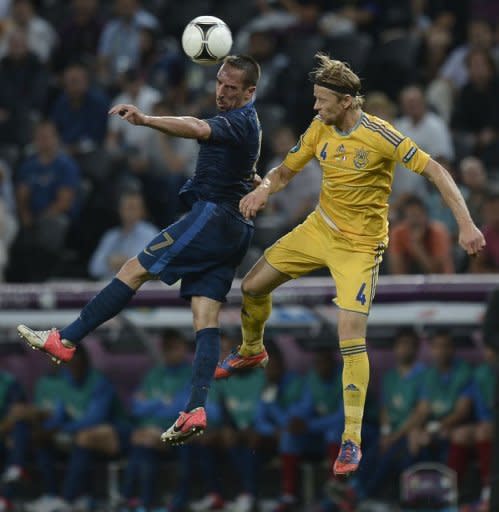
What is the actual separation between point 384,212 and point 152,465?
18.2ft

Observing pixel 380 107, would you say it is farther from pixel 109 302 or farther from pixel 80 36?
pixel 109 302

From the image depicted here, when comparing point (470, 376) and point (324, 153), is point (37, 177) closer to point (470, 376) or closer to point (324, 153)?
point (470, 376)

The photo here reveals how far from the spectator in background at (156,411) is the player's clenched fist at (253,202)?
206 inches

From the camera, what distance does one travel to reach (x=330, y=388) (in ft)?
49.7

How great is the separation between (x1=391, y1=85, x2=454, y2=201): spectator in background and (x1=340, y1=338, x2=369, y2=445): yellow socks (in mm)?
5528

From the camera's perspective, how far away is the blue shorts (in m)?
10.6

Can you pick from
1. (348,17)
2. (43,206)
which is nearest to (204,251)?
(43,206)

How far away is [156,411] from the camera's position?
609 inches

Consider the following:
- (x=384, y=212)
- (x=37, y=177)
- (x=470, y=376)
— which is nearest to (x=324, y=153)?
(x=384, y=212)

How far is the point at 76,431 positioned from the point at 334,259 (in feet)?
19.2

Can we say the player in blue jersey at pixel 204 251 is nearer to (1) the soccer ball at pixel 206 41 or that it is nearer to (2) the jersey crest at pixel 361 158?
(1) the soccer ball at pixel 206 41

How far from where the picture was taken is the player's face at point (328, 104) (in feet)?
33.6

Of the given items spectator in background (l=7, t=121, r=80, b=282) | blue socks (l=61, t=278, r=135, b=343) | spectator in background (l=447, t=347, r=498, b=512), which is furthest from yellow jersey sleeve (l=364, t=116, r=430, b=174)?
spectator in background (l=7, t=121, r=80, b=282)

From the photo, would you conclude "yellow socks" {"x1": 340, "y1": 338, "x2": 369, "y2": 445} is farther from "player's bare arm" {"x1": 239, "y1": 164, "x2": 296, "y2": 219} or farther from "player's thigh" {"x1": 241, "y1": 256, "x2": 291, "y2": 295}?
"player's bare arm" {"x1": 239, "y1": 164, "x2": 296, "y2": 219}
